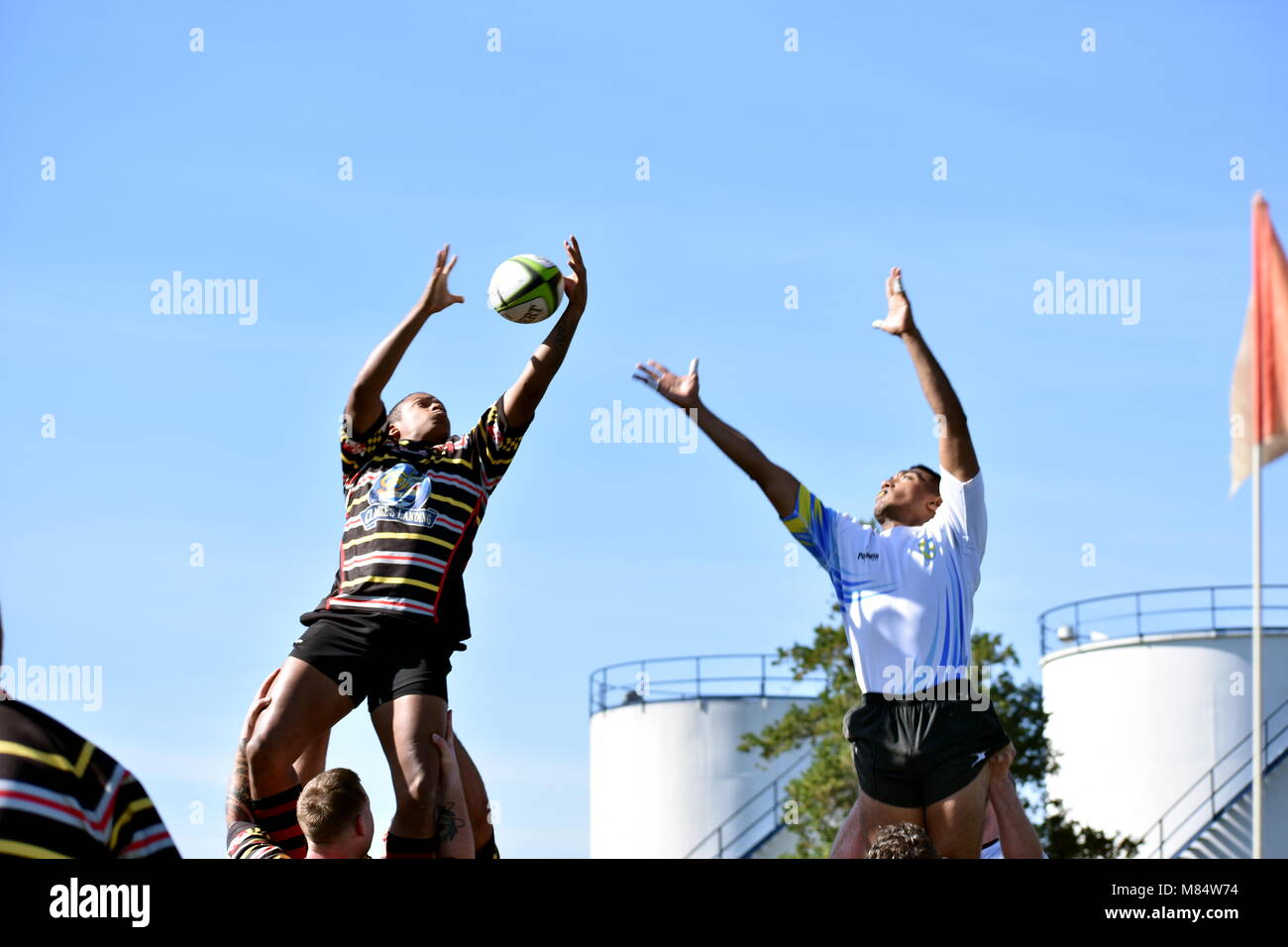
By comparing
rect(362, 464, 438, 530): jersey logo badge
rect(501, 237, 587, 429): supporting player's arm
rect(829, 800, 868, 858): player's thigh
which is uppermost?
rect(501, 237, 587, 429): supporting player's arm

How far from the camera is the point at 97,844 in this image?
11.7 ft

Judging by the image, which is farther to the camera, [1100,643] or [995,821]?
[1100,643]

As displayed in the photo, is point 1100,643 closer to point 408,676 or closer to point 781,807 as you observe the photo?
point 781,807

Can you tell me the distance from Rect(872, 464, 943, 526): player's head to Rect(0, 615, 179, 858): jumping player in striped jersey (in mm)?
4544

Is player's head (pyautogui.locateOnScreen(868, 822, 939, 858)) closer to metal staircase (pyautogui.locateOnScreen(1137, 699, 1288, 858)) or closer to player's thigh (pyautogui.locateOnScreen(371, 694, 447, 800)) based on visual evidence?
player's thigh (pyautogui.locateOnScreen(371, 694, 447, 800))

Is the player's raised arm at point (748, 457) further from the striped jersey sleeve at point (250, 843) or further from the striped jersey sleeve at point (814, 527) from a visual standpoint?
the striped jersey sleeve at point (250, 843)

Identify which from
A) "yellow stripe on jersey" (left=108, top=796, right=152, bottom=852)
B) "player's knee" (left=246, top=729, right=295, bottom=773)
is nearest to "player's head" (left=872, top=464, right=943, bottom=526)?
"player's knee" (left=246, top=729, right=295, bottom=773)

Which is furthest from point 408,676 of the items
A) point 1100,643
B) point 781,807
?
point 781,807

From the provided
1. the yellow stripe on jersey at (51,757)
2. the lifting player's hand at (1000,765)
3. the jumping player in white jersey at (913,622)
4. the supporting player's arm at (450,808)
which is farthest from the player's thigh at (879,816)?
the yellow stripe on jersey at (51,757)

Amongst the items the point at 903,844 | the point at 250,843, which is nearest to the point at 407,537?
the point at 250,843

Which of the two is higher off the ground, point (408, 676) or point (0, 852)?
point (408, 676)

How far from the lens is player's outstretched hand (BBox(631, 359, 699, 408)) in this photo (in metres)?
7.31

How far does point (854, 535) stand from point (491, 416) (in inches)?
77.7
